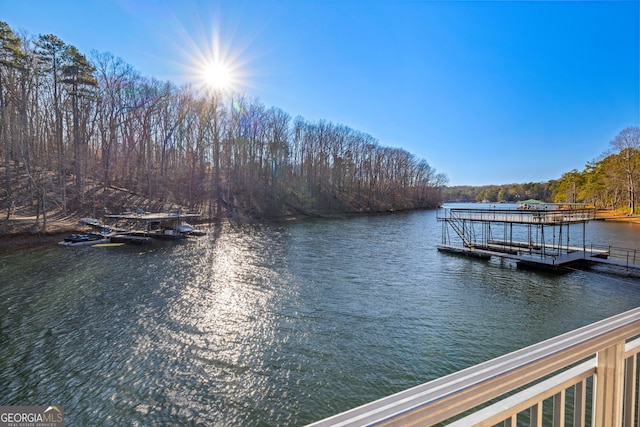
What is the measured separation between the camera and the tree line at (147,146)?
2986 centimetres

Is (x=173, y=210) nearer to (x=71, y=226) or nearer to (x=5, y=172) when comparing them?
(x=71, y=226)

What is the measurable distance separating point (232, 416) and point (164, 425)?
4.01 feet

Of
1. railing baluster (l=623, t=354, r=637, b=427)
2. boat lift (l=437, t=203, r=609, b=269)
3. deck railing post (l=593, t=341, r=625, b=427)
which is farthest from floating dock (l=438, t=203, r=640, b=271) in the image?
deck railing post (l=593, t=341, r=625, b=427)

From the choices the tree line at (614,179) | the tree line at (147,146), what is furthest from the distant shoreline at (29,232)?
the tree line at (614,179)

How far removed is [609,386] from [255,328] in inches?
356

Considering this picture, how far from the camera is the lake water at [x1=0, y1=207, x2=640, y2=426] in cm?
635

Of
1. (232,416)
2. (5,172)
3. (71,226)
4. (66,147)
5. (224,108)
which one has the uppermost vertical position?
(224,108)

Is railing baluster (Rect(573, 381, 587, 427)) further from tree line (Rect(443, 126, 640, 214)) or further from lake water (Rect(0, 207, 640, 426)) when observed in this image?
tree line (Rect(443, 126, 640, 214))

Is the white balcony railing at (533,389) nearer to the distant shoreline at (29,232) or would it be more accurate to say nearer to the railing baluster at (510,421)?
the railing baluster at (510,421)

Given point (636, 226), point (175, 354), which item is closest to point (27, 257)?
point (175, 354)

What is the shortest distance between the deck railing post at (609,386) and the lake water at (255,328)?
5.29 meters

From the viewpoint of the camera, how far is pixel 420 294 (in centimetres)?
1258

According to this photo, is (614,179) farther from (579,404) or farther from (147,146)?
(147,146)

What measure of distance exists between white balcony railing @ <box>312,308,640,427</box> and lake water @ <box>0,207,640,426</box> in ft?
17.7
